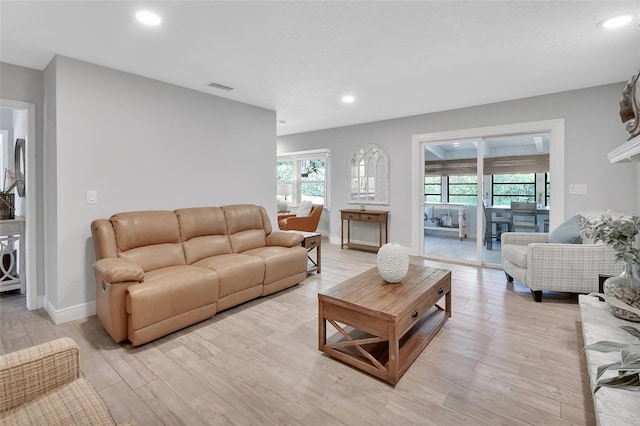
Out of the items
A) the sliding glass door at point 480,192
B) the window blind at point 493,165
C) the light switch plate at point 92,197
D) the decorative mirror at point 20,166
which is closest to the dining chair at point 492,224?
the sliding glass door at point 480,192

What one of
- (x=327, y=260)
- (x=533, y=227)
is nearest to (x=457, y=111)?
(x=533, y=227)

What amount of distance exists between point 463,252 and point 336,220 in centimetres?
265

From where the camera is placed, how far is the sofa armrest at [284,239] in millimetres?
3975

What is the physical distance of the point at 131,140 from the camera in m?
3.32

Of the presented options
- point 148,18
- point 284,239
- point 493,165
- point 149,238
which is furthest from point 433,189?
point 148,18

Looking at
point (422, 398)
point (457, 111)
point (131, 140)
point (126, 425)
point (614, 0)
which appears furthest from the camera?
point (457, 111)

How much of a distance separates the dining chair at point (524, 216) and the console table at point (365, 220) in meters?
2.00

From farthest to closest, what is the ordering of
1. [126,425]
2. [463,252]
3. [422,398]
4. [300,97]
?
[463,252]
[300,97]
[422,398]
[126,425]

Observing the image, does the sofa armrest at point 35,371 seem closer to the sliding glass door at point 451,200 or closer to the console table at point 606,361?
the console table at point 606,361

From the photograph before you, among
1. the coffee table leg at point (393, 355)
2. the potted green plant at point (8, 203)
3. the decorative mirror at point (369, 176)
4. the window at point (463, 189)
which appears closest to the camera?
the coffee table leg at point (393, 355)

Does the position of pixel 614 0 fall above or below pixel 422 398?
above

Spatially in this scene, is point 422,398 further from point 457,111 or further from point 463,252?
point 457,111

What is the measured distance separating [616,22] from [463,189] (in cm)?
292

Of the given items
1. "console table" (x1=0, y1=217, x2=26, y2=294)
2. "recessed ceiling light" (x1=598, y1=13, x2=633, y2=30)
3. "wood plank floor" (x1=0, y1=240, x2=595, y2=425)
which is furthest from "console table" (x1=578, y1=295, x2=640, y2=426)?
"console table" (x1=0, y1=217, x2=26, y2=294)
